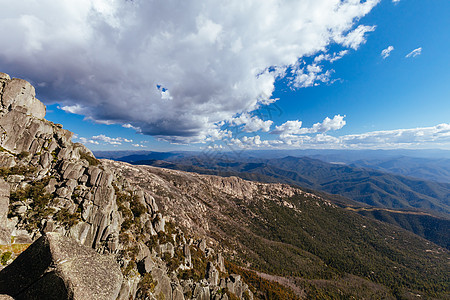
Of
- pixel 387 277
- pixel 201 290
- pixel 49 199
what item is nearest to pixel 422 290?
pixel 387 277

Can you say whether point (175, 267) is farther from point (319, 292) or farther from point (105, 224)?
point (319, 292)

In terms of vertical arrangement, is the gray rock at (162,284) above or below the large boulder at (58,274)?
below

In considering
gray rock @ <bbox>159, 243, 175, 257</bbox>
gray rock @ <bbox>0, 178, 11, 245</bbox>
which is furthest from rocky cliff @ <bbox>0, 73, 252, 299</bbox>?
gray rock @ <bbox>159, 243, 175, 257</bbox>

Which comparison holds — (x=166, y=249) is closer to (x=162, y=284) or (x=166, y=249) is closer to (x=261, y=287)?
(x=162, y=284)

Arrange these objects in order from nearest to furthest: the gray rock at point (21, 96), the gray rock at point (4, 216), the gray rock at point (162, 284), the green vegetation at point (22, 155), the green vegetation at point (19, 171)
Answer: the gray rock at point (4, 216) < the green vegetation at point (19, 171) < the gray rock at point (162, 284) < the green vegetation at point (22, 155) < the gray rock at point (21, 96)

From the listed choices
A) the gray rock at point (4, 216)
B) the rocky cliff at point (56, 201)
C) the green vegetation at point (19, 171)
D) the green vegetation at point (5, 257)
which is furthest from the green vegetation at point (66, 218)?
the green vegetation at point (5, 257)

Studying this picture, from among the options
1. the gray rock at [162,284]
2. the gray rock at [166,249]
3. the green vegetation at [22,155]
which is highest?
the green vegetation at [22,155]

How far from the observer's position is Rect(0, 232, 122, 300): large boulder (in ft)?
36.1

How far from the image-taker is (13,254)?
20141 mm

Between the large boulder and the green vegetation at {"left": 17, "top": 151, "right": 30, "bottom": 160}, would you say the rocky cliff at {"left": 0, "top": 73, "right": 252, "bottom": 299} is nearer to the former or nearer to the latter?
the green vegetation at {"left": 17, "top": 151, "right": 30, "bottom": 160}

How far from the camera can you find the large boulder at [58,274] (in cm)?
1101

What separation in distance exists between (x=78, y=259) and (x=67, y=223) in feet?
88.9

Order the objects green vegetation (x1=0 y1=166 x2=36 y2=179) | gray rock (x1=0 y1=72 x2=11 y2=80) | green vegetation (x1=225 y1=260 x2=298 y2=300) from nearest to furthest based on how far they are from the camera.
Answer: green vegetation (x1=0 y1=166 x2=36 y2=179)
gray rock (x1=0 y1=72 x2=11 y2=80)
green vegetation (x1=225 y1=260 x2=298 y2=300)

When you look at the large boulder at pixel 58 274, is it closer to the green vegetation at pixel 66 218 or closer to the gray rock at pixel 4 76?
the green vegetation at pixel 66 218
